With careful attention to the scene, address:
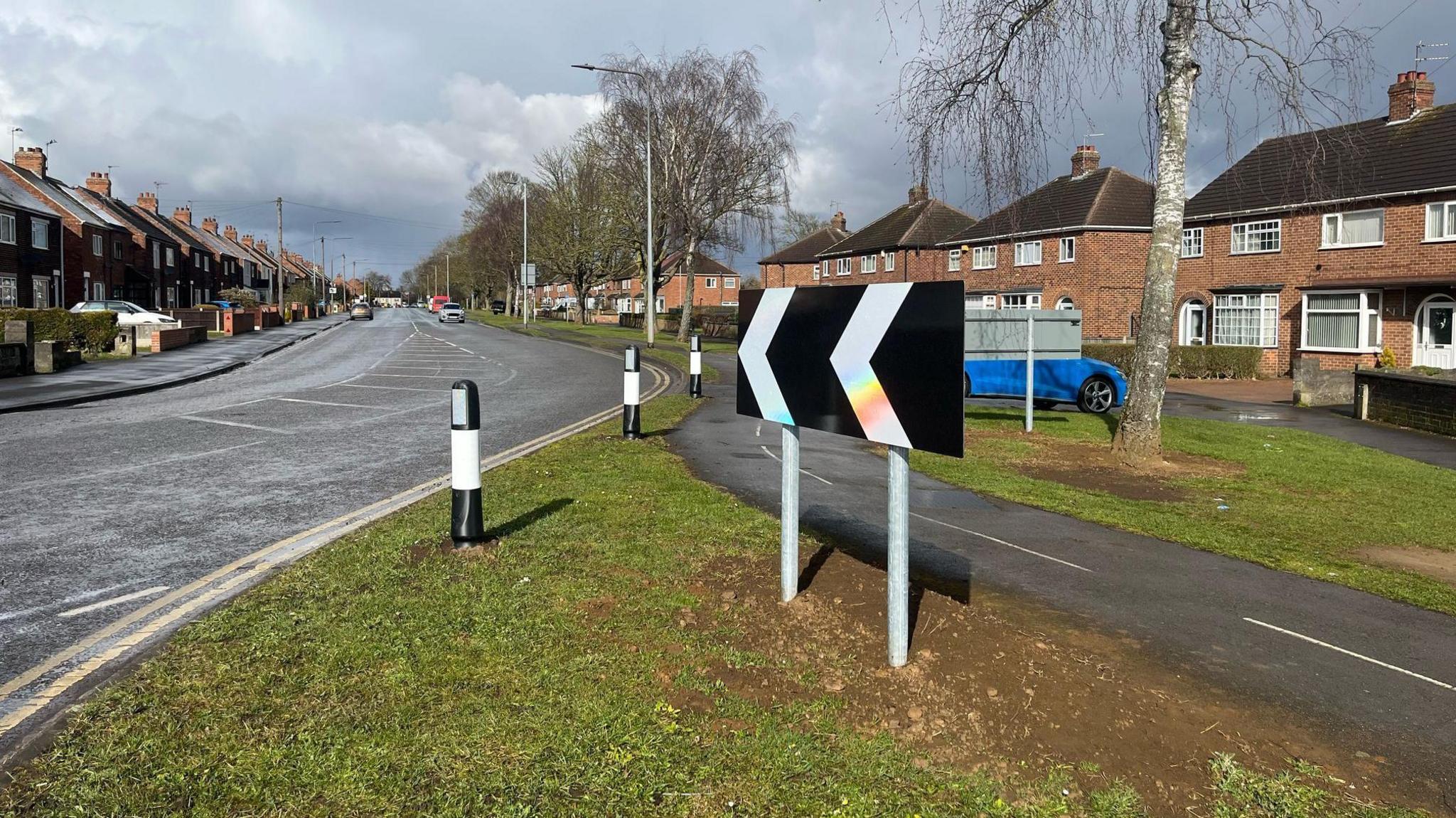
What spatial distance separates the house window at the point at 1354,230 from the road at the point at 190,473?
25.6 metres

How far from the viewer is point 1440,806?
293 centimetres

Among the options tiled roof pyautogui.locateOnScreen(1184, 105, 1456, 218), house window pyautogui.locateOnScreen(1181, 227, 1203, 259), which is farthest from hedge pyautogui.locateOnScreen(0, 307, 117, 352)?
house window pyautogui.locateOnScreen(1181, 227, 1203, 259)

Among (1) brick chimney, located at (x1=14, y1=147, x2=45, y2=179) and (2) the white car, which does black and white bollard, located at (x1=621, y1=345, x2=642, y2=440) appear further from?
(1) brick chimney, located at (x1=14, y1=147, x2=45, y2=179)

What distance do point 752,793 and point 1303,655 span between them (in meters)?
2.99

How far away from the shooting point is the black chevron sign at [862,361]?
3396mm

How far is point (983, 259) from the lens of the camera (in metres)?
45.8

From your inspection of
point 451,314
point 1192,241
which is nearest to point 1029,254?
point 1192,241

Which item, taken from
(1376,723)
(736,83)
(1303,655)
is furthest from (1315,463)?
(736,83)

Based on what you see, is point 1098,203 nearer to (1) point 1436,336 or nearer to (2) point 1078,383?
(1) point 1436,336

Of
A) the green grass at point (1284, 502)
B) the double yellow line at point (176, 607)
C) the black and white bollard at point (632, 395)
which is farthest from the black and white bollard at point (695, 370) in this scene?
the double yellow line at point (176, 607)

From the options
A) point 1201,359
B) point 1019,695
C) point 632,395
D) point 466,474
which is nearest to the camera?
point 1019,695

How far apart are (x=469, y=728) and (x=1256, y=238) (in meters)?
36.8

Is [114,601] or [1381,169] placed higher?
[1381,169]

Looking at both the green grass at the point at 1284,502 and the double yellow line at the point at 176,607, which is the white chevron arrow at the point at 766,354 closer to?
the double yellow line at the point at 176,607
